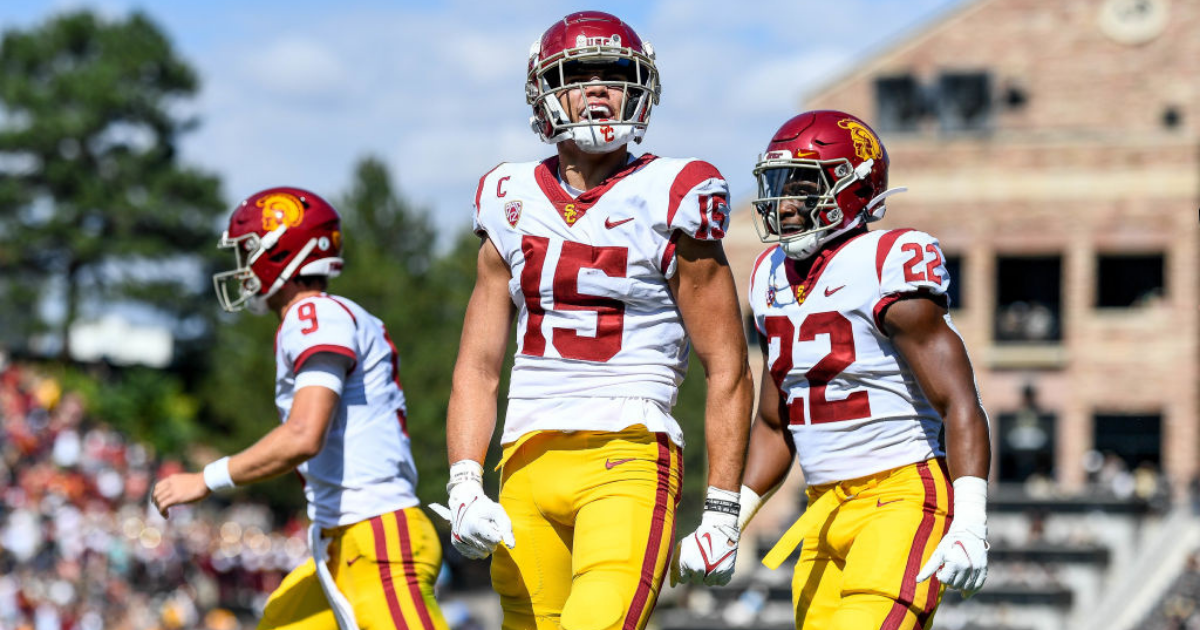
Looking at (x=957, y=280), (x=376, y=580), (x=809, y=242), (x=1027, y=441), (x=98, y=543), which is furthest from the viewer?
(x=957, y=280)

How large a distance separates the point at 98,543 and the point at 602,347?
20.0 meters

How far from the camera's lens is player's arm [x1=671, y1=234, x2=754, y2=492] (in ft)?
15.9

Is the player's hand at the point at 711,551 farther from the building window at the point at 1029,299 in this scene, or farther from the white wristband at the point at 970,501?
the building window at the point at 1029,299

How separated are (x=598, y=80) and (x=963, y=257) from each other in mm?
33168

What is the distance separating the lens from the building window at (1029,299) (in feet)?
121

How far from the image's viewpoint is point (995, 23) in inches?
1570

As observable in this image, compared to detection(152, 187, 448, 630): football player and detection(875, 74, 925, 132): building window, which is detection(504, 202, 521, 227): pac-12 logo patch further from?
detection(875, 74, 925, 132): building window

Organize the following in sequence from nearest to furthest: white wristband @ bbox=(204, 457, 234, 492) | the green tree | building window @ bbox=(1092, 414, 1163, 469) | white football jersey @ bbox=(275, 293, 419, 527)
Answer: white wristband @ bbox=(204, 457, 234, 492), white football jersey @ bbox=(275, 293, 419, 527), building window @ bbox=(1092, 414, 1163, 469), the green tree

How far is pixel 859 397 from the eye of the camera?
16.7 ft

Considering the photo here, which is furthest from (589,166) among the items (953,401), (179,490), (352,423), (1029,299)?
(1029,299)

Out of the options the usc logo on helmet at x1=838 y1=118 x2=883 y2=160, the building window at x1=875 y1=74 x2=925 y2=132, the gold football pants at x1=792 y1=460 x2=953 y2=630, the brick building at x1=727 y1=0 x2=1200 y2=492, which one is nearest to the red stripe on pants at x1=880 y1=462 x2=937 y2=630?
the gold football pants at x1=792 y1=460 x2=953 y2=630

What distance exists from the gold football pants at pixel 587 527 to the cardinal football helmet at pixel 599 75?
937 millimetres

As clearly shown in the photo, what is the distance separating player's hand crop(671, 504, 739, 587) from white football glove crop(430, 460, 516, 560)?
1.76 ft

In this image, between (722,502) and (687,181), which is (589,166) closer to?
(687,181)
